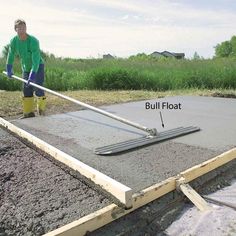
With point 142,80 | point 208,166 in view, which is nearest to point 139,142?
point 208,166

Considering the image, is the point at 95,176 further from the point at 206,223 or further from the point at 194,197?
the point at 206,223

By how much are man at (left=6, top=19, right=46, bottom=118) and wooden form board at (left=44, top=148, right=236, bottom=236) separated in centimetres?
311

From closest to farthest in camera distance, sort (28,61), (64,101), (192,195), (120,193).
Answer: (120,193) < (192,195) < (28,61) < (64,101)

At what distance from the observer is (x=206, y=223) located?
256 cm

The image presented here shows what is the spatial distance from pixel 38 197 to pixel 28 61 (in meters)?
3.45

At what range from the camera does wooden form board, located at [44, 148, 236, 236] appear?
229 cm

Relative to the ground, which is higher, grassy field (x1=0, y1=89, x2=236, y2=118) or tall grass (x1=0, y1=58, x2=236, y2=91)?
tall grass (x1=0, y1=58, x2=236, y2=91)

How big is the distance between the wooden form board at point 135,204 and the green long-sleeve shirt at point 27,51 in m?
3.12

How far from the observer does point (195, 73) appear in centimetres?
1095

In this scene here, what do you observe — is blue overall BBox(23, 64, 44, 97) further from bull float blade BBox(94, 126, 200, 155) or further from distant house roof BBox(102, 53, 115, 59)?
distant house roof BBox(102, 53, 115, 59)

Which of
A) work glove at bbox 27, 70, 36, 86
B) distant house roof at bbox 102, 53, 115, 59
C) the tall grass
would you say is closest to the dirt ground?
work glove at bbox 27, 70, 36, 86

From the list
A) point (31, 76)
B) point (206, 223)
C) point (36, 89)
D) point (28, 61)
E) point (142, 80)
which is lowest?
point (206, 223)

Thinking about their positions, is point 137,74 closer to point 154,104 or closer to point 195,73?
point 195,73

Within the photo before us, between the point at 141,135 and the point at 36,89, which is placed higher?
the point at 36,89
